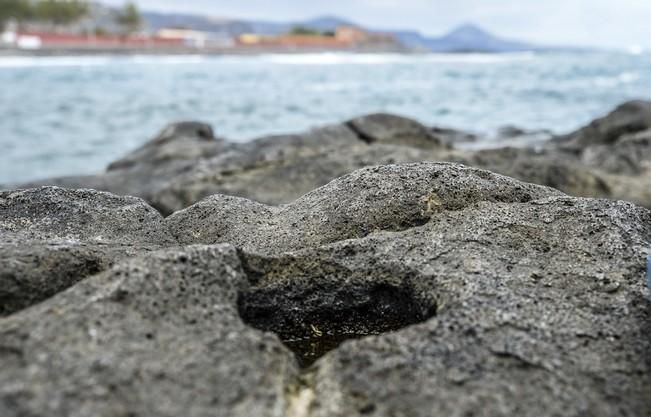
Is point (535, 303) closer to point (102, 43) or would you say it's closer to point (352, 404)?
point (352, 404)

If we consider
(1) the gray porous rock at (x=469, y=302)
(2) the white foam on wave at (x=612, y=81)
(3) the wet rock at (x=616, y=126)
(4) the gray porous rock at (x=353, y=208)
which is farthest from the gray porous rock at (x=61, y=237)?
(2) the white foam on wave at (x=612, y=81)

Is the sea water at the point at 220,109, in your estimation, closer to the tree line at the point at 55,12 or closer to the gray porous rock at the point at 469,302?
the gray porous rock at the point at 469,302

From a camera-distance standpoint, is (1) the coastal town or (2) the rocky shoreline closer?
(2) the rocky shoreline

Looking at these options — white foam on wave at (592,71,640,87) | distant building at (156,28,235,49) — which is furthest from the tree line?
white foam on wave at (592,71,640,87)

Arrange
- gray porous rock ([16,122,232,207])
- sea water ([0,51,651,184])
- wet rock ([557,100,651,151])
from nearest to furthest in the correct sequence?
gray porous rock ([16,122,232,207]) < wet rock ([557,100,651,151]) < sea water ([0,51,651,184])

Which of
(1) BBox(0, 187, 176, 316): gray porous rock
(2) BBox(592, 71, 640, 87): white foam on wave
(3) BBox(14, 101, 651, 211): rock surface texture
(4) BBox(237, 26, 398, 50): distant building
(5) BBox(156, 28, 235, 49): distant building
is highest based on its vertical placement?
(1) BBox(0, 187, 176, 316): gray porous rock

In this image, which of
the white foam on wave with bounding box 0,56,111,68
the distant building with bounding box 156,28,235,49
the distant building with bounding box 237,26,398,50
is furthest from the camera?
the distant building with bounding box 237,26,398,50

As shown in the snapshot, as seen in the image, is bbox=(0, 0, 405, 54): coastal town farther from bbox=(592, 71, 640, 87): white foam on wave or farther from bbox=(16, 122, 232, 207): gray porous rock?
bbox=(16, 122, 232, 207): gray porous rock
